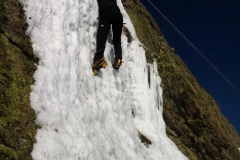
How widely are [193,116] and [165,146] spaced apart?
7.06m

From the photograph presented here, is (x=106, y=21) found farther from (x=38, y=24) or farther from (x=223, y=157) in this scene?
(x=223, y=157)

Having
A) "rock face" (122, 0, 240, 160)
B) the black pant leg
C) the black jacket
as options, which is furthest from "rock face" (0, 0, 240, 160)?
the black jacket

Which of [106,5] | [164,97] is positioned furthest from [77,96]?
[164,97]

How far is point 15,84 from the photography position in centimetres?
392

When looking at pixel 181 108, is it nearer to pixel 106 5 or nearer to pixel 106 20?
pixel 106 20

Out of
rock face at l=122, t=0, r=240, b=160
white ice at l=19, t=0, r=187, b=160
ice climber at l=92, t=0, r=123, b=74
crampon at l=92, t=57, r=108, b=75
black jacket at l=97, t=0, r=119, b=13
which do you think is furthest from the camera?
rock face at l=122, t=0, r=240, b=160

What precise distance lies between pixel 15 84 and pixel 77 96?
1265mm

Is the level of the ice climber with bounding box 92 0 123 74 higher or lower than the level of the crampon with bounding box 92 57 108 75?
higher

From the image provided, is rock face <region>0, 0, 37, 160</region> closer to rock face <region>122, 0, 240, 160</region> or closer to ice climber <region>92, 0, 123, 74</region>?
ice climber <region>92, 0, 123, 74</region>

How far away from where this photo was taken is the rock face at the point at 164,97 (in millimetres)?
3457

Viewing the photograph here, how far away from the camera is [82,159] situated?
3914mm

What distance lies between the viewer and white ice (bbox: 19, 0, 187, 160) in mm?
3904

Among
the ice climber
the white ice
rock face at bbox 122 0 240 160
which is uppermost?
the ice climber

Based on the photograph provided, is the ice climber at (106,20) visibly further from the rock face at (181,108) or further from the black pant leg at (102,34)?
the rock face at (181,108)
